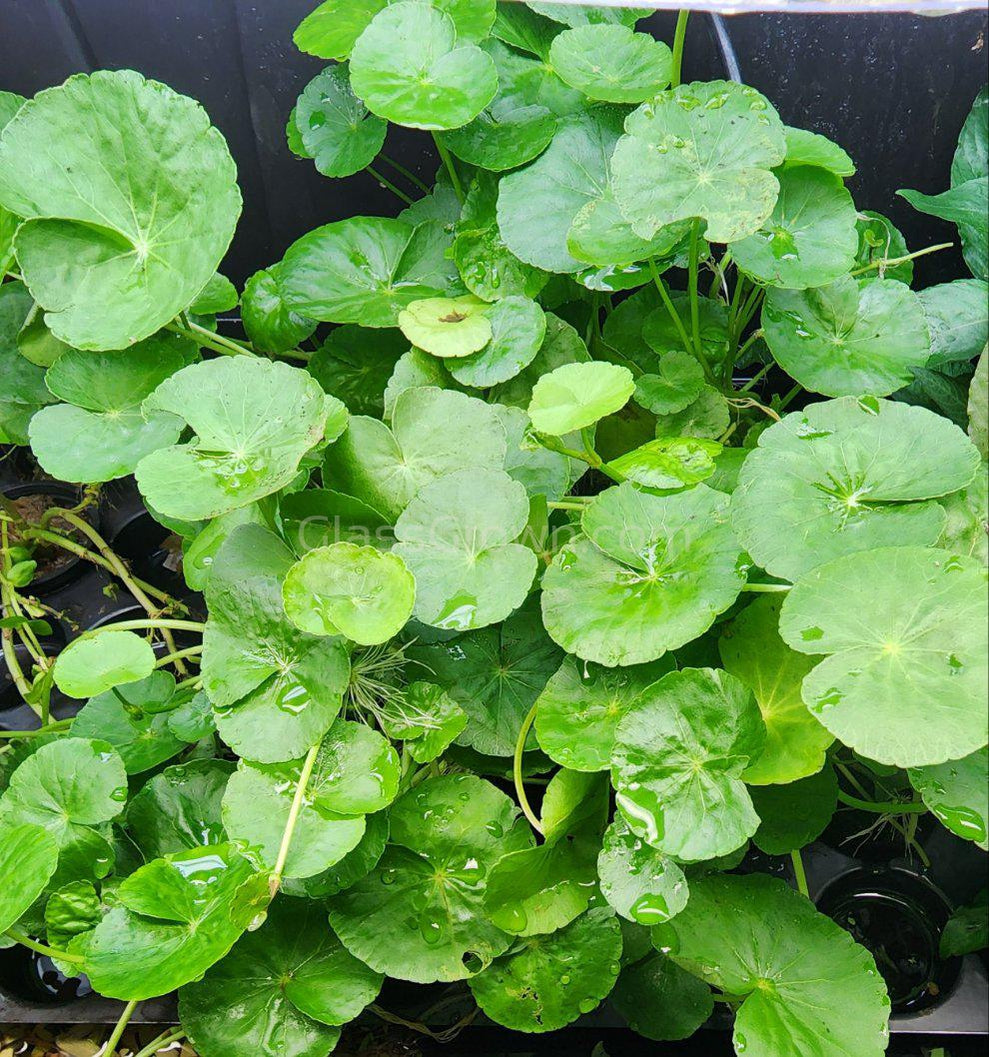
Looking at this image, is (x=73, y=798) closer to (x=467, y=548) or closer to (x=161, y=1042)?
(x=161, y=1042)

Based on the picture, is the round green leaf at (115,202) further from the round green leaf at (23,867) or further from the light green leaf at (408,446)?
the round green leaf at (23,867)

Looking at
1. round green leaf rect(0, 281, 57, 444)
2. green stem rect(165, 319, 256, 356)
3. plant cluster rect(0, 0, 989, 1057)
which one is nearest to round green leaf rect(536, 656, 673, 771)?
plant cluster rect(0, 0, 989, 1057)

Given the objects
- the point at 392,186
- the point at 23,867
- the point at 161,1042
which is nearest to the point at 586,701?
the point at 23,867

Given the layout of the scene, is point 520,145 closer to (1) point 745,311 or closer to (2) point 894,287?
(1) point 745,311

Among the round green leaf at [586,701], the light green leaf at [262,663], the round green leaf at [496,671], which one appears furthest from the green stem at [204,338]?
the round green leaf at [586,701]

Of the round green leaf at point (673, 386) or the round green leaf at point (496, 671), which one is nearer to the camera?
the round green leaf at point (496, 671)

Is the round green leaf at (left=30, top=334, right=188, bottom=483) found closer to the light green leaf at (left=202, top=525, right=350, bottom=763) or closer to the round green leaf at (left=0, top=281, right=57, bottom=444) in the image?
the round green leaf at (left=0, top=281, right=57, bottom=444)
